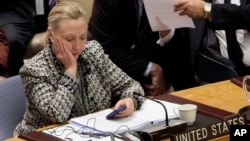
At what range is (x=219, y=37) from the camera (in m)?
3.30

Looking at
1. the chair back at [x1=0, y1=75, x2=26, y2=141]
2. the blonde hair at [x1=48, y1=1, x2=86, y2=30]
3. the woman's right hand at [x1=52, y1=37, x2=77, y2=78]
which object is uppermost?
the blonde hair at [x1=48, y1=1, x2=86, y2=30]

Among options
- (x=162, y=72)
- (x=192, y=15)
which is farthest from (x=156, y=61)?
(x=192, y=15)

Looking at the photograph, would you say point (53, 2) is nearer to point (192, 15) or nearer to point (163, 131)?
point (192, 15)

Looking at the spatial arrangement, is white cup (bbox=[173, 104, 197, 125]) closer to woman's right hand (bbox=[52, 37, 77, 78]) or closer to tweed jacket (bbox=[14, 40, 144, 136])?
tweed jacket (bbox=[14, 40, 144, 136])

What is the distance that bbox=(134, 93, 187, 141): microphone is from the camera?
1889 mm

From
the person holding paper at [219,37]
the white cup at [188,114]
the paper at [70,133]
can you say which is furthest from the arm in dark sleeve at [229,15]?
the paper at [70,133]

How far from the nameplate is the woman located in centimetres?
37

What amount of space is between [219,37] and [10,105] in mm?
1408

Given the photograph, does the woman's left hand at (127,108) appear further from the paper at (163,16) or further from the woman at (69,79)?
the paper at (163,16)

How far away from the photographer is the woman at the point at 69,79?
88.3 inches

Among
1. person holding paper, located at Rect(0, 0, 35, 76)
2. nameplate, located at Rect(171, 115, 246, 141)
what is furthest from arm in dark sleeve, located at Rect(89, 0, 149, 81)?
nameplate, located at Rect(171, 115, 246, 141)

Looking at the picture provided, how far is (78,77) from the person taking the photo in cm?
247

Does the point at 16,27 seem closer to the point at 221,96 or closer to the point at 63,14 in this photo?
the point at 63,14

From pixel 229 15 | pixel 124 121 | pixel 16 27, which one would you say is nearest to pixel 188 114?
pixel 124 121
